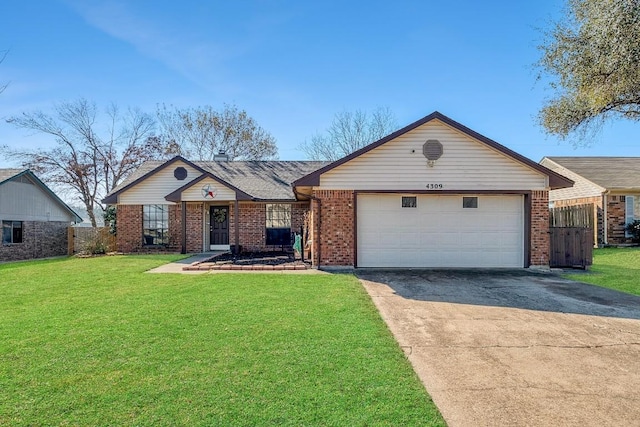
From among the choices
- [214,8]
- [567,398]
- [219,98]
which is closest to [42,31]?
[214,8]

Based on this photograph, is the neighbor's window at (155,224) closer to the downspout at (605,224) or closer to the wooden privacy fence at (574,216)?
the wooden privacy fence at (574,216)

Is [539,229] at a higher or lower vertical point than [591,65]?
lower

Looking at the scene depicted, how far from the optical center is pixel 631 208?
1884cm

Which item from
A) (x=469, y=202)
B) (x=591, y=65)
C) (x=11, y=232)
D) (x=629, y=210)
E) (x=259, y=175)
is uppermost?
(x=591, y=65)

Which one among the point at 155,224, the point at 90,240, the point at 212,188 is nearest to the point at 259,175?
the point at 212,188

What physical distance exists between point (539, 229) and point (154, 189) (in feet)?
55.1

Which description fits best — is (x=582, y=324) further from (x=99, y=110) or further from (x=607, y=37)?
(x=99, y=110)

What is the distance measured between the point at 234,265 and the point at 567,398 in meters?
9.69

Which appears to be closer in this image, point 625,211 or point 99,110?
point 625,211

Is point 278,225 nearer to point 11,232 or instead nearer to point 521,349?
point 11,232

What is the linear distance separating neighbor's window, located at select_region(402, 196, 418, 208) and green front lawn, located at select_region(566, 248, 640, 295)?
4.68m

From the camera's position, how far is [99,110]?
31594 millimetres

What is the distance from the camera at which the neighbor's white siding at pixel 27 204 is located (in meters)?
18.2

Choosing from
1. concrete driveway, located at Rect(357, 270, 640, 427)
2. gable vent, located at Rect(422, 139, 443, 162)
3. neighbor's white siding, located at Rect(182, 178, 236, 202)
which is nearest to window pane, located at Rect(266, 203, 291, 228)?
neighbor's white siding, located at Rect(182, 178, 236, 202)
